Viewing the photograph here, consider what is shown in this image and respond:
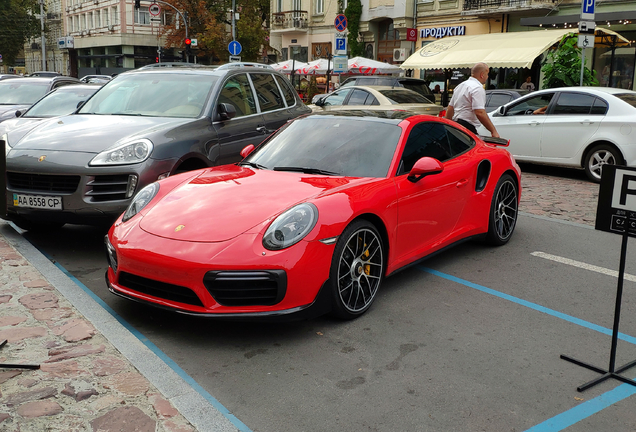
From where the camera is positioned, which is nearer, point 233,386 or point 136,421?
point 136,421

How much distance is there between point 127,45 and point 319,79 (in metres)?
34.0

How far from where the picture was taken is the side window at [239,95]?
24.8 ft

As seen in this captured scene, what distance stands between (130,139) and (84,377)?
10.4 ft

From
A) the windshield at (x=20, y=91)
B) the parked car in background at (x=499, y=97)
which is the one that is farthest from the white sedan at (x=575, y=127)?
the windshield at (x=20, y=91)

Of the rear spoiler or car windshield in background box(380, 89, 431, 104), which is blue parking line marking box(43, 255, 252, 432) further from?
car windshield in background box(380, 89, 431, 104)

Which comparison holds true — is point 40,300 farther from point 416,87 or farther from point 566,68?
point 566,68

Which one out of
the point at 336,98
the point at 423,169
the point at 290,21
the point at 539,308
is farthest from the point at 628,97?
the point at 290,21

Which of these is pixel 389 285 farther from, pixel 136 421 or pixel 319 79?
pixel 319 79

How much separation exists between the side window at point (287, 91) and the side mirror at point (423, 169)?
416 cm

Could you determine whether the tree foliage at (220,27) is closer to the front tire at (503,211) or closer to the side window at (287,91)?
the side window at (287,91)

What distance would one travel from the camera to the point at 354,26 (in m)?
37.9

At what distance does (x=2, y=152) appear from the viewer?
4.18m

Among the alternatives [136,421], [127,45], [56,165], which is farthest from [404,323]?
[127,45]

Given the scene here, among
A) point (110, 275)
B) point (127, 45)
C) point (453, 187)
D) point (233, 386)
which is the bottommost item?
point (233, 386)
